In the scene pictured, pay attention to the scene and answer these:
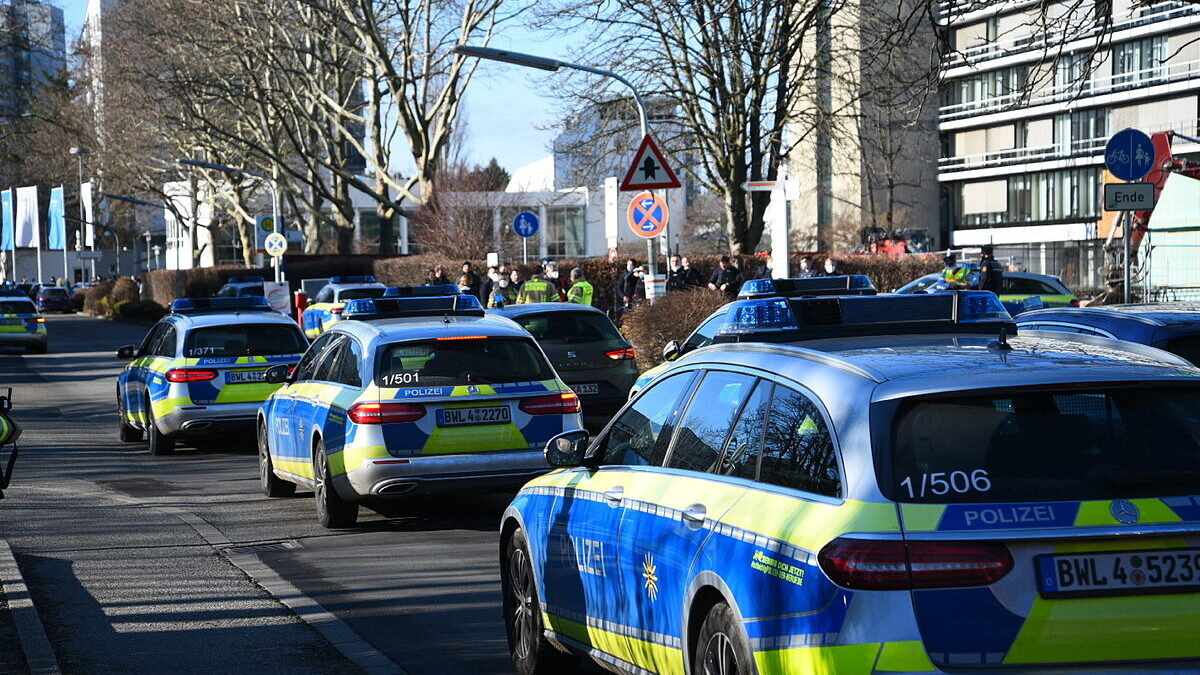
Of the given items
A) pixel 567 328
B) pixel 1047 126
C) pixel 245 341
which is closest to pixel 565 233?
pixel 1047 126

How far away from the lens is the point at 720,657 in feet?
15.5

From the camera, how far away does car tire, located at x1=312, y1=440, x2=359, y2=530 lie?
37.2ft

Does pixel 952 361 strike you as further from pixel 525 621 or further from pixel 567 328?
pixel 567 328

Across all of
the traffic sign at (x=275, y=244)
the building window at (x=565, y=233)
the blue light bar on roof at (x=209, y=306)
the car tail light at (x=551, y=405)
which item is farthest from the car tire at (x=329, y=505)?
the building window at (x=565, y=233)

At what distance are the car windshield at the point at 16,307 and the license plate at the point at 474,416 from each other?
121 ft

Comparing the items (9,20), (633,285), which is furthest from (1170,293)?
(9,20)

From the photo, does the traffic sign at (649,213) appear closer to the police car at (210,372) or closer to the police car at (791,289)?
the police car at (791,289)

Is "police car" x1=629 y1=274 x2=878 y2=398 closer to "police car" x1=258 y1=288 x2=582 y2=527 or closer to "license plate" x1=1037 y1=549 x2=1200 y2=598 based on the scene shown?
"police car" x1=258 y1=288 x2=582 y2=527

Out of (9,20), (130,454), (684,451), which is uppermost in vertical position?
(9,20)

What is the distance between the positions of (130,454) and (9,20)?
1559 centimetres

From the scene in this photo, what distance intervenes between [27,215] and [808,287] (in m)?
60.3

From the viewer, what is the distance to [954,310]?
5.71 m

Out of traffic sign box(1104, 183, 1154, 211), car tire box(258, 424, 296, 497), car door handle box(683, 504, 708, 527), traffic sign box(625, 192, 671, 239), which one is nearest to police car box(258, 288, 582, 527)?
car tire box(258, 424, 296, 497)

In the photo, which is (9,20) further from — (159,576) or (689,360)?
(689,360)
